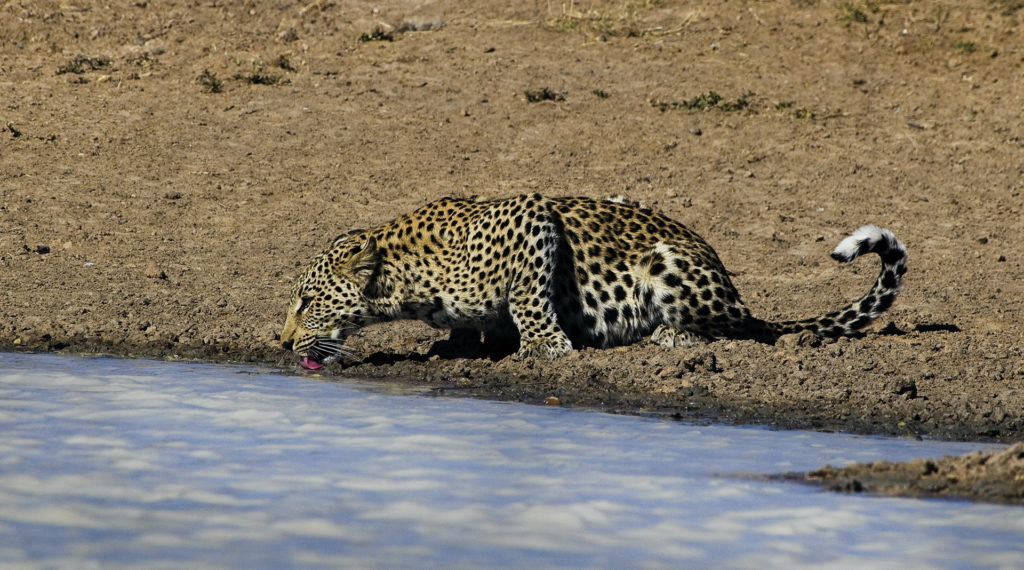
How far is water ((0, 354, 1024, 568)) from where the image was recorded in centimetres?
434

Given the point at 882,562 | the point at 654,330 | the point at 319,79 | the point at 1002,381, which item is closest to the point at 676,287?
the point at 654,330

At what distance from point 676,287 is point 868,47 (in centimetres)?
963

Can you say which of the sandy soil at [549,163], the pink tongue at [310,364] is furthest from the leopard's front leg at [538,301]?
the pink tongue at [310,364]

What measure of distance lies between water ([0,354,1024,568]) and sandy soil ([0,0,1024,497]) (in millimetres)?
1193

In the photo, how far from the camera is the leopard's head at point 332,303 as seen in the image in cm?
872

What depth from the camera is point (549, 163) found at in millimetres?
13984

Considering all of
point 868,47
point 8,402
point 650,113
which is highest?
point 868,47

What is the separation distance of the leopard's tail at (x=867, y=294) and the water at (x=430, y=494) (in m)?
1.68

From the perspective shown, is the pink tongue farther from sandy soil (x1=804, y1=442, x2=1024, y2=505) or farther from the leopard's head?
sandy soil (x1=804, y1=442, x2=1024, y2=505)

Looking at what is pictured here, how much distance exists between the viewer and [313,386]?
7855 mm

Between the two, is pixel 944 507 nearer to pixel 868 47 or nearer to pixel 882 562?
pixel 882 562

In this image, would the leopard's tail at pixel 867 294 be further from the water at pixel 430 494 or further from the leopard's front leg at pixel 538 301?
Answer: the water at pixel 430 494

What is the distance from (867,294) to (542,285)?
81.2 inches

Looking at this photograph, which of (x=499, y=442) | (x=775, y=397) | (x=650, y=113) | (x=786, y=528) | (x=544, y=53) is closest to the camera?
(x=786, y=528)
